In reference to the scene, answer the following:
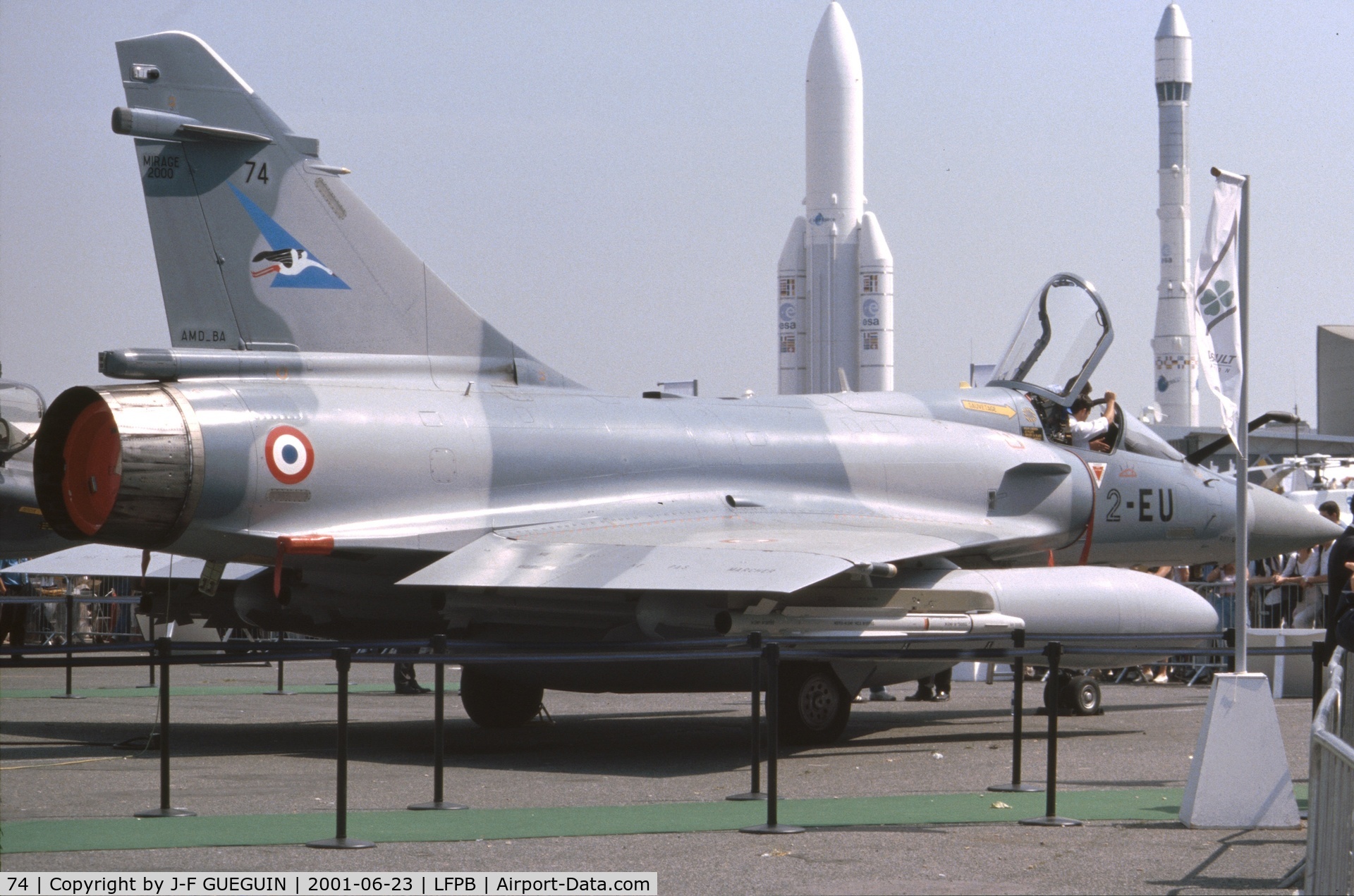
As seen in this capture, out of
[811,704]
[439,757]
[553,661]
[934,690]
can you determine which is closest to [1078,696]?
[934,690]

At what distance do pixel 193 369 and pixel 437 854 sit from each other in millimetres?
4807

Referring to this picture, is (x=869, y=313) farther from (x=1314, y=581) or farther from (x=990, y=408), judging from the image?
(x=990, y=408)

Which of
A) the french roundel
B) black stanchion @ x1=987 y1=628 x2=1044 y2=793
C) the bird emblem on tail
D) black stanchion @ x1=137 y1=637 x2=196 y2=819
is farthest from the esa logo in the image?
black stanchion @ x1=137 y1=637 x2=196 y2=819

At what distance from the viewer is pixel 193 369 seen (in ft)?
33.6

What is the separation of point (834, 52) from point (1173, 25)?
34.1 metres

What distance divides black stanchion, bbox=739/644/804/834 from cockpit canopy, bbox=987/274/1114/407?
24.4 feet

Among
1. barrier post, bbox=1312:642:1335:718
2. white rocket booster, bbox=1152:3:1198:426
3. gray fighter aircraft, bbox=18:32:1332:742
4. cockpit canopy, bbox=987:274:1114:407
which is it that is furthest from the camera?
white rocket booster, bbox=1152:3:1198:426

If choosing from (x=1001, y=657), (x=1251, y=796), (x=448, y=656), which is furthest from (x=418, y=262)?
(x=1251, y=796)

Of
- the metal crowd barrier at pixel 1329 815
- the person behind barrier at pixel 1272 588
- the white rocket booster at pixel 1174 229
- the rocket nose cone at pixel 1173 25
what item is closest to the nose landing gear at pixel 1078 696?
the person behind barrier at pixel 1272 588

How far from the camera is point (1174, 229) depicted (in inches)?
3000

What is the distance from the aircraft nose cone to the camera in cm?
Result: 1485

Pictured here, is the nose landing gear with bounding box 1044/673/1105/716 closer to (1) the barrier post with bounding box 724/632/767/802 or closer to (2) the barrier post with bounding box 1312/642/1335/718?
(2) the barrier post with bounding box 1312/642/1335/718

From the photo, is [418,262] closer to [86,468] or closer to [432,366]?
[432,366]

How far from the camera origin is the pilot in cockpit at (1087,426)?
14.2m
